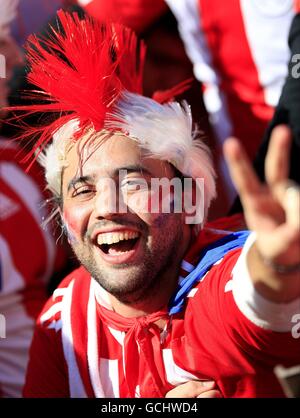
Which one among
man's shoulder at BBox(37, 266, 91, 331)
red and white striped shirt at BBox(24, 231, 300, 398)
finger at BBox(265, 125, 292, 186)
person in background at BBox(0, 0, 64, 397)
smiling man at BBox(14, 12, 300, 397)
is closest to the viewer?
finger at BBox(265, 125, 292, 186)

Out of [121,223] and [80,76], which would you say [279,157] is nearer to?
[121,223]

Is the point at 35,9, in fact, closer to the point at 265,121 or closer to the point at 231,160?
the point at 265,121

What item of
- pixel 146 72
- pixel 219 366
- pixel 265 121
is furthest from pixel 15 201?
pixel 219 366

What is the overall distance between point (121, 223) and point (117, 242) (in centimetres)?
5

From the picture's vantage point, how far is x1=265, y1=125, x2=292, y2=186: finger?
125cm

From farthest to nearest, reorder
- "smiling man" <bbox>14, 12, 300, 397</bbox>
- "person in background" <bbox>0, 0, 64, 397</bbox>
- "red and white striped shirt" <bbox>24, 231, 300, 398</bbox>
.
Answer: "person in background" <bbox>0, 0, 64, 397</bbox>, "smiling man" <bbox>14, 12, 300, 397</bbox>, "red and white striped shirt" <bbox>24, 231, 300, 398</bbox>

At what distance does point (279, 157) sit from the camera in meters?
1.26

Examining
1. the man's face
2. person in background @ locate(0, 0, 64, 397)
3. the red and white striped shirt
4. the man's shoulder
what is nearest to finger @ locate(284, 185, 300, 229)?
the red and white striped shirt

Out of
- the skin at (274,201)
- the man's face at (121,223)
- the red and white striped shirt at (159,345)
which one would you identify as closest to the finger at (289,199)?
the skin at (274,201)

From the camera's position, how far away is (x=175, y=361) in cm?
174

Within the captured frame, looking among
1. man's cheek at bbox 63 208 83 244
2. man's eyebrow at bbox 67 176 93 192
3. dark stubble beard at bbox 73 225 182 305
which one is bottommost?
dark stubble beard at bbox 73 225 182 305

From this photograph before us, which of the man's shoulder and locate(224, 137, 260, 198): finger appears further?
the man's shoulder

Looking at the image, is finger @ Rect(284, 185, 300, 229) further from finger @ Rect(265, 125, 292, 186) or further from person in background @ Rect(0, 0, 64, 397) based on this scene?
person in background @ Rect(0, 0, 64, 397)

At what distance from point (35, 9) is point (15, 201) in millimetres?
654
